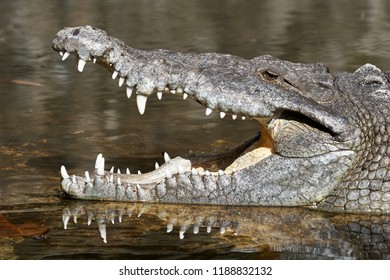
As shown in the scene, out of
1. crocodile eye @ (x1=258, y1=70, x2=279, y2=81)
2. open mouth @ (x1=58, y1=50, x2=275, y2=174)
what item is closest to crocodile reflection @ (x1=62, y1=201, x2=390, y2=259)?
open mouth @ (x1=58, y1=50, x2=275, y2=174)

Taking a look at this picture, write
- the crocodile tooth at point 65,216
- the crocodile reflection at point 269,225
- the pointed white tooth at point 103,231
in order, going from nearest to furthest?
1. the crocodile reflection at point 269,225
2. the pointed white tooth at point 103,231
3. the crocodile tooth at point 65,216

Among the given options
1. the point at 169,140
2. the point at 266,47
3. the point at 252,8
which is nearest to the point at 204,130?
the point at 169,140

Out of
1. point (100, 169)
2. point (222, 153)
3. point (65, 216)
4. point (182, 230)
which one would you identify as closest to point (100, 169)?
point (100, 169)

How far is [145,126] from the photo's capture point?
9.06 meters

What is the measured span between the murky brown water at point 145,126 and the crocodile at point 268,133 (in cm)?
13

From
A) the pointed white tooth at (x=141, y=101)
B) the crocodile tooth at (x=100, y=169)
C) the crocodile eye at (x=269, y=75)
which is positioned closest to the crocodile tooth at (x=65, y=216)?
the crocodile tooth at (x=100, y=169)

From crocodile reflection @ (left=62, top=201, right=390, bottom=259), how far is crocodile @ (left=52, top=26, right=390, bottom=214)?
9 cm

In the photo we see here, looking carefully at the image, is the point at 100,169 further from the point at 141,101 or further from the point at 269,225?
the point at 269,225

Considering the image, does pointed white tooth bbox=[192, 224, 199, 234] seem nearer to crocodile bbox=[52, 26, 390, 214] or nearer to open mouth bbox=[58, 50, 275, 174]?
crocodile bbox=[52, 26, 390, 214]

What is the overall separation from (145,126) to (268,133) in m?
2.39

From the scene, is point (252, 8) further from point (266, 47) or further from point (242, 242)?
point (242, 242)

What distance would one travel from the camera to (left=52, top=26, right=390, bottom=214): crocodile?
6594 mm

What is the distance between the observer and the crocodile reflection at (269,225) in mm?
6023

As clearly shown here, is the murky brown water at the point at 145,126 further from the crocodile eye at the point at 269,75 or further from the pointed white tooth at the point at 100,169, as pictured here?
the crocodile eye at the point at 269,75
